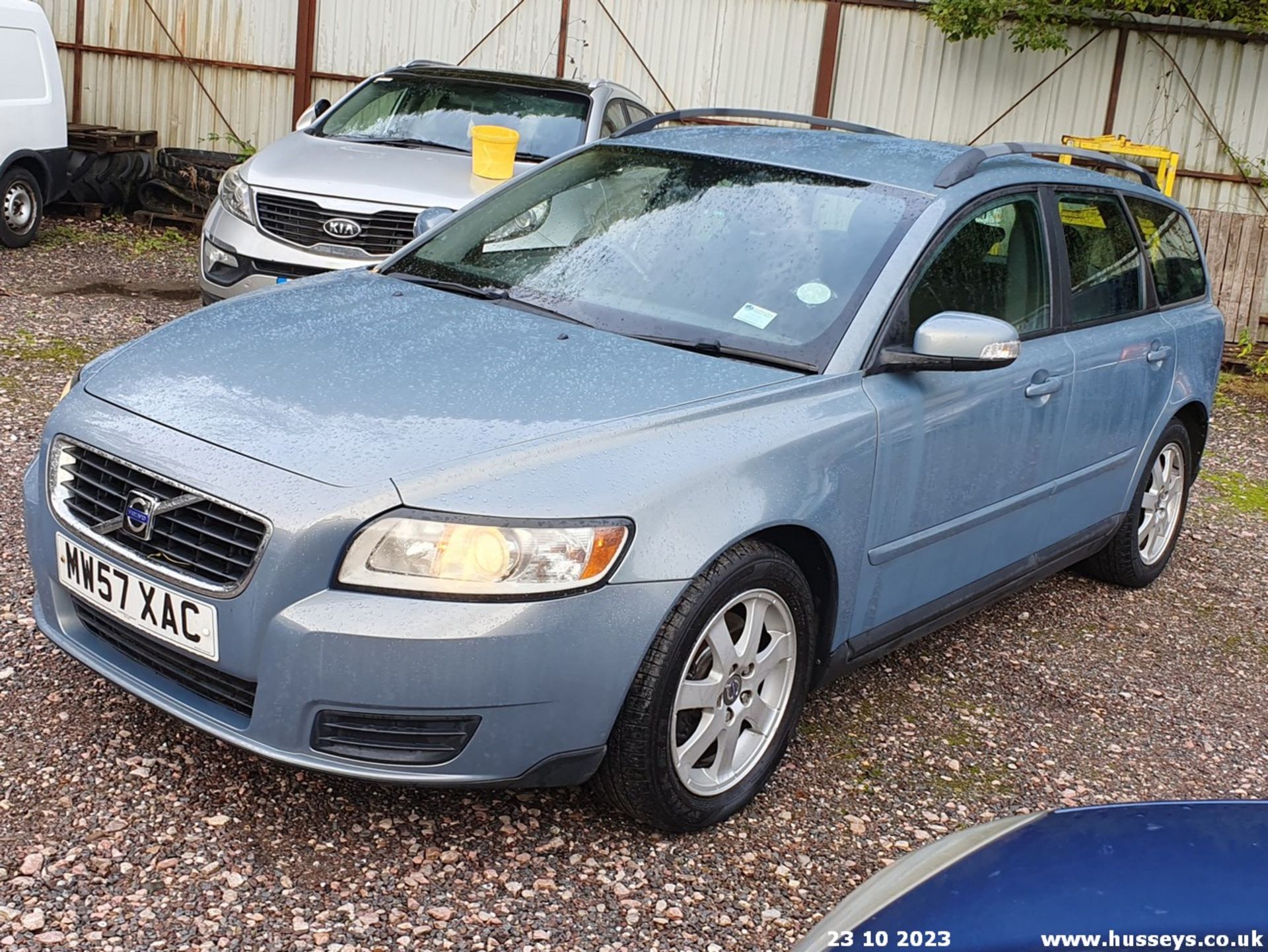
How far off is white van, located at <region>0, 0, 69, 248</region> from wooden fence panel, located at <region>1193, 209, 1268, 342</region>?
29.7 feet

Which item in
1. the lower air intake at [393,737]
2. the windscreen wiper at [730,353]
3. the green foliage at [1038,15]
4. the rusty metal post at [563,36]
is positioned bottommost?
the lower air intake at [393,737]

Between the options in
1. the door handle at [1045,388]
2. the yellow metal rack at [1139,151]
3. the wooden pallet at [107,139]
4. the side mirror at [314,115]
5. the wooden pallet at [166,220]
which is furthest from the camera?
the wooden pallet at [107,139]

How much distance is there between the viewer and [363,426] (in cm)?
308

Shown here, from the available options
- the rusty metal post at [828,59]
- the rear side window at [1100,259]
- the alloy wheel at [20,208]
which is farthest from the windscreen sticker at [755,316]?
the rusty metal post at [828,59]

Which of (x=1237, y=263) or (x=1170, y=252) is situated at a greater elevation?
(x=1170, y=252)

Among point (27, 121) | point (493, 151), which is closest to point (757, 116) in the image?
point (493, 151)

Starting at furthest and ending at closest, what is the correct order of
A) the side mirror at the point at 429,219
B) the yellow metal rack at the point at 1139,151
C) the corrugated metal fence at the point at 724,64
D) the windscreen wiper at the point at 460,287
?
1. the corrugated metal fence at the point at 724,64
2. the yellow metal rack at the point at 1139,151
3. the side mirror at the point at 429,219
4. the windscreen wiper at the point at 460,287

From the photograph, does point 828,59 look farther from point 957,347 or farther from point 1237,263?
point 957,347

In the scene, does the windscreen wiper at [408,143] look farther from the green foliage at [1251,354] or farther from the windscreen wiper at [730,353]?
the green foliage at [1251,354]

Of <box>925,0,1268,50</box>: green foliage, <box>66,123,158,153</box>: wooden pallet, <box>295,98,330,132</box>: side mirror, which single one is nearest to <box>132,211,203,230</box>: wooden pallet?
<box>66,123,158,153</box>: wooden pallet

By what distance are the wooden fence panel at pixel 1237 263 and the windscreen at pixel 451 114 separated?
5238mm

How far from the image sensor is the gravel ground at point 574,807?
2.96 metres

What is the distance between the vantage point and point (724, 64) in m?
13.4

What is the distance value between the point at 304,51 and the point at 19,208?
3.91m
